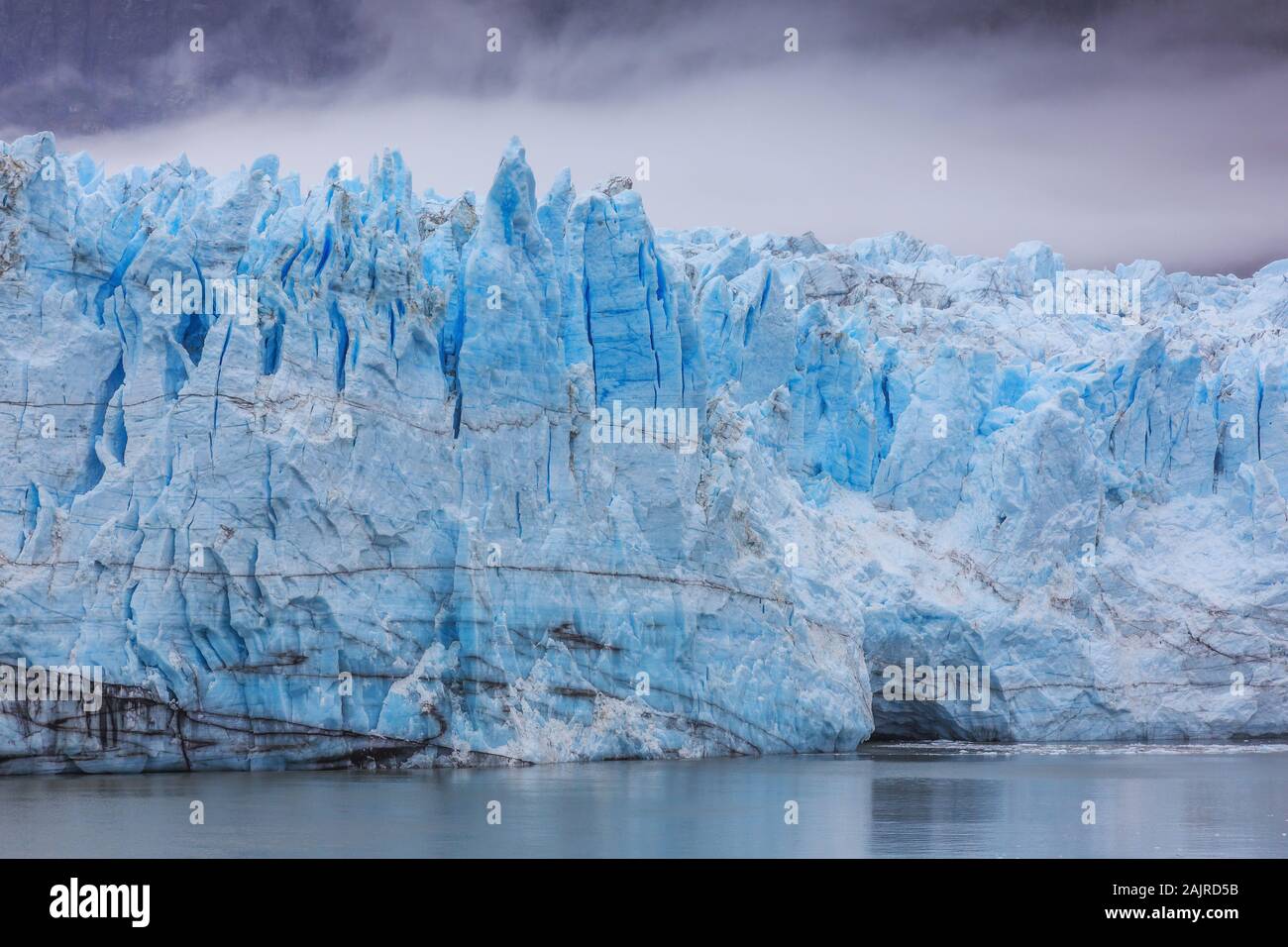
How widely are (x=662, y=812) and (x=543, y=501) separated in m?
6.17

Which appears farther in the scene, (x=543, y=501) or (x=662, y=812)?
(x=543, y=501)

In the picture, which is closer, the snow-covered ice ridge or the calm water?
the calm water

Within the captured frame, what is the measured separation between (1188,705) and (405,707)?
13956 mm

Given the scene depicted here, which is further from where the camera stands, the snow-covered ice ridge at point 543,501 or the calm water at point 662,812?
the snow-covered ice ridge at point 543,501

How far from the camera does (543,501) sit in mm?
21047

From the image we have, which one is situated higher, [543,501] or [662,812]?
[543,501]

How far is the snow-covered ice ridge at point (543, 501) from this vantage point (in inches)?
741

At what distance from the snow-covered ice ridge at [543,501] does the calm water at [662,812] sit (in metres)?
1.31

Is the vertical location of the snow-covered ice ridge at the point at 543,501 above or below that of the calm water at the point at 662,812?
above

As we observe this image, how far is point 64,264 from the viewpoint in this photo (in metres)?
19.7

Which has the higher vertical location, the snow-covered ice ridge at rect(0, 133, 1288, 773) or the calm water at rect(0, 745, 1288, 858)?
the snow-covered ice ridge at rect(0, 133, 1288, 773)

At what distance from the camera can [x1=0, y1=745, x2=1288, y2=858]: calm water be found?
13.5 metres

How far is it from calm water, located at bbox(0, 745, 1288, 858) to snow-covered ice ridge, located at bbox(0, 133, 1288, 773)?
1306 millimetres

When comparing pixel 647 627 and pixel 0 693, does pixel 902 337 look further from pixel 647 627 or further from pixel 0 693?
pixel 0 693
